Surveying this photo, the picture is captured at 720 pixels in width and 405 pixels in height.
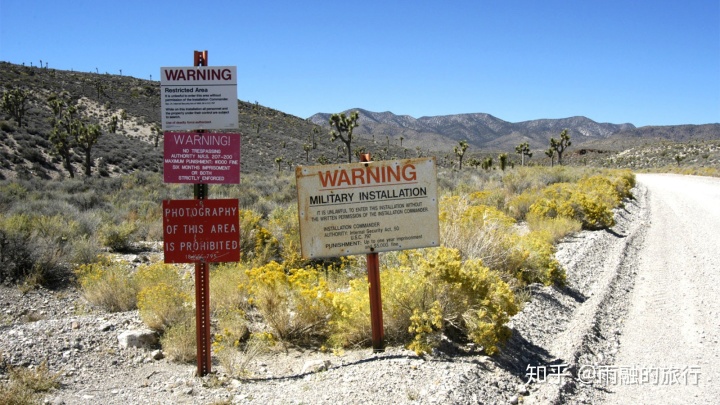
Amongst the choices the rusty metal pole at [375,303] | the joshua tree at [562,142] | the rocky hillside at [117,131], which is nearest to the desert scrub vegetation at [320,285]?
the rusty metal pole at [375,303]

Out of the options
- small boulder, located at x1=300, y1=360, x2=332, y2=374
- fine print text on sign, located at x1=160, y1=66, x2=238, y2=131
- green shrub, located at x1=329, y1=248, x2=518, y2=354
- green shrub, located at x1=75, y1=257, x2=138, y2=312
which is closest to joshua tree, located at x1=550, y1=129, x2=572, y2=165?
green shrub, located at x1=329, y1=248, x2=518, y2=354

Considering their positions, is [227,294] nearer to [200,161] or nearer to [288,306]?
[288,306]

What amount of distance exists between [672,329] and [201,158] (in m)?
5.86

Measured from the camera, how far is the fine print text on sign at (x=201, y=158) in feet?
15.5

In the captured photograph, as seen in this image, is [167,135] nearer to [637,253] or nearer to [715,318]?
[715,318]

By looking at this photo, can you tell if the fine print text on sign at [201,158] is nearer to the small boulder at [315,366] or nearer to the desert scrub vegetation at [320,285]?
the desert scrub vegetation at [320,285]

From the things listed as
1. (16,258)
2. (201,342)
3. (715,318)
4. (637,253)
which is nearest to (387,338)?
(201,342)

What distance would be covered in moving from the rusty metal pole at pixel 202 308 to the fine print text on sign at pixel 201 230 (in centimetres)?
12

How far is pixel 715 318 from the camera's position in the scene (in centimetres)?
649

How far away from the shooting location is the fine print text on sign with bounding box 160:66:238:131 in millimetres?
4785

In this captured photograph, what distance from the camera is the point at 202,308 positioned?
491 centimetres

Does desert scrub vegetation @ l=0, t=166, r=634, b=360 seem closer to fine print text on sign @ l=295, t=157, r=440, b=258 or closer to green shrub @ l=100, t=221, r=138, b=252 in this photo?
green shrub @ l=100, t=221, r=138, b=252

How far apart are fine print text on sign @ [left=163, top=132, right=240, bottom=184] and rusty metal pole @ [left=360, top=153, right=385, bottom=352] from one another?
4.25 ft

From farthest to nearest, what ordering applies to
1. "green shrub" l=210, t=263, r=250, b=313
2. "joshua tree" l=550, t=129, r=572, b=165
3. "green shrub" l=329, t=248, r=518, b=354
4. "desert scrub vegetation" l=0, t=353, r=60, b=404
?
"joshua tree" l=550, t=129, r=572, b=165 < "green shrub" l=210, t=263, r=250, b=313 < "green shrub" l=329, t=248, r=518, b=354 < "desert scrub vegetation" l=0, t=353, r=60, b=404
